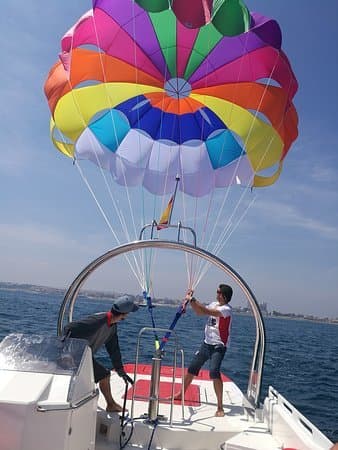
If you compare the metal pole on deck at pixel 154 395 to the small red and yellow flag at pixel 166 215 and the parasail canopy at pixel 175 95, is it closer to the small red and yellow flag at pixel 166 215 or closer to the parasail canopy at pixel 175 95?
the small red and yellow flag at pixel 166 215

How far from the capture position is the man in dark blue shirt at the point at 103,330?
3971mm

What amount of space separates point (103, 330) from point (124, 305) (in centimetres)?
34

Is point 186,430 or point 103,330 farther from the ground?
point 103,330

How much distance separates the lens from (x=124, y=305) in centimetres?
412

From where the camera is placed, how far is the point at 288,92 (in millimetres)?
6422

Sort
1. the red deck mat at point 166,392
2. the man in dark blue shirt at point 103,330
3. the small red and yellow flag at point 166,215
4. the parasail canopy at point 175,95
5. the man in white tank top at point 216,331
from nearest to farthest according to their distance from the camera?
the man in dark blue shirt at point 103,330 < the man in white tank top at point 216,331 < the red deck mat at point 166,392 < the small red and yellow flag at point 166,215 < the parasail canopy at point 175,95

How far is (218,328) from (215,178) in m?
3.11

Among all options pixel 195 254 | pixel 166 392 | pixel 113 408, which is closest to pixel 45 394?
pixel 113 408

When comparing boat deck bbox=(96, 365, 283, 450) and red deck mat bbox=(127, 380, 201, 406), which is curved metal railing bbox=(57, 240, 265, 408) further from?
red deck mat bbox=(127, 380, 201, 406)

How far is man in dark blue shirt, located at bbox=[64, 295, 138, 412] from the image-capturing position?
397cm

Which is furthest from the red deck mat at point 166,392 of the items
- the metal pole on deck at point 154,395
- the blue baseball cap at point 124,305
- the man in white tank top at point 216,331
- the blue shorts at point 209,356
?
the blue baseball cap at point 124,305

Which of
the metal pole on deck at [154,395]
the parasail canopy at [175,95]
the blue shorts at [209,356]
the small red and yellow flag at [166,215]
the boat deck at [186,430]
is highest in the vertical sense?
the parasail canopy at [175,95]

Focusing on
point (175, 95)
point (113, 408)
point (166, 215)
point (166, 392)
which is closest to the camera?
point (113, 408)

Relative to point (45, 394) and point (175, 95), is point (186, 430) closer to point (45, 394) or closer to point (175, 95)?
point (45, 394)
